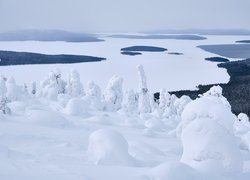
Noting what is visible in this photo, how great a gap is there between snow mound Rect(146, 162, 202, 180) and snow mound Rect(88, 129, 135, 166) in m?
1.43

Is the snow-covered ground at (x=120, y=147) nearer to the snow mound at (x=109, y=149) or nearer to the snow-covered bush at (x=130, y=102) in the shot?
the snow mound at (x=109, y=149)

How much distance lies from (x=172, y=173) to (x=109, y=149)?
6.59ft

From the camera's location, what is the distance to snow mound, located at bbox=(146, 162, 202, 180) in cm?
676

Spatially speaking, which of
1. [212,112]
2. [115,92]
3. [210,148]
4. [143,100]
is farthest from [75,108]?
[143,100]

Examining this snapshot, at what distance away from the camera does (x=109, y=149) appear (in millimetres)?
8445

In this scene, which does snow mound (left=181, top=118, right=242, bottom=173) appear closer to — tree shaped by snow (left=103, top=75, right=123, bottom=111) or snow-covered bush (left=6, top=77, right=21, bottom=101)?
snow-covered bush (left=6, top=77, right=21, bottom=101)

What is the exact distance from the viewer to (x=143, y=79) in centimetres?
3994

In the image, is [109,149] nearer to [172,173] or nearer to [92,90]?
[172,173]

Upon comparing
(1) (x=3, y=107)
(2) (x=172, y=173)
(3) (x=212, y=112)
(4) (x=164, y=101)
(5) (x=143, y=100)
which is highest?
(3) (x=212, y=112)

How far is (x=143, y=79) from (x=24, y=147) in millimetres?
30517

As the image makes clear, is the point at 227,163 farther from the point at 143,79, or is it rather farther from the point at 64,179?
the point at 143,79

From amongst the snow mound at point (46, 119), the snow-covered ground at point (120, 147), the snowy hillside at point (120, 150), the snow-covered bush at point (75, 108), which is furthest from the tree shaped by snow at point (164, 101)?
the snow mound at point (46, 119)

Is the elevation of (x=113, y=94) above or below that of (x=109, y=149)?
below

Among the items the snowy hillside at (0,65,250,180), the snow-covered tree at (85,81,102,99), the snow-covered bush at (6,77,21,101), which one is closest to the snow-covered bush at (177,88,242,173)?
the snowy hillside at (0,65,250,180)
